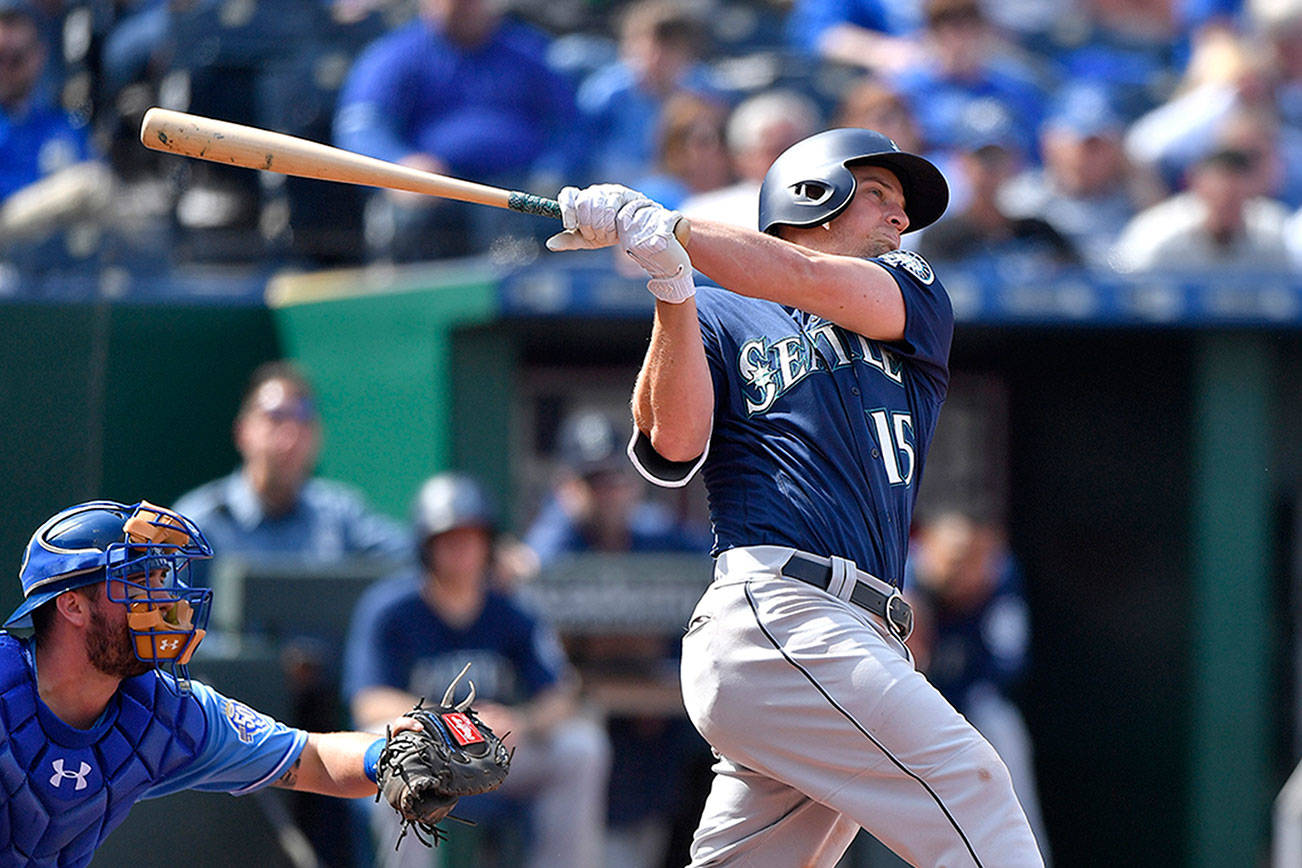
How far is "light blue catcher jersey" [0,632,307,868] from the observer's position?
312 cm

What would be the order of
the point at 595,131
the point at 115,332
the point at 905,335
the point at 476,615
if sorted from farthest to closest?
the point at 595,131 → the point at 115,332 → the point at 476,615 → the point at 905,335

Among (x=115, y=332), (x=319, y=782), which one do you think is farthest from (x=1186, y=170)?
(x=319, y=782)

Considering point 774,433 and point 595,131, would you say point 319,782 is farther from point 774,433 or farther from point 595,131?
point 595,131

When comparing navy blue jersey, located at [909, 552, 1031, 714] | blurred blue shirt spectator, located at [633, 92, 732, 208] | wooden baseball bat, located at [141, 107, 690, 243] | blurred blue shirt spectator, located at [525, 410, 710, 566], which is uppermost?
blurred blue shirt spectator, located at [633, 92, 732, 208]

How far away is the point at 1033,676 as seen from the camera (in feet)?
26.2

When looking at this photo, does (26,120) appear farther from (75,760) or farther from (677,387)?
(677,387)

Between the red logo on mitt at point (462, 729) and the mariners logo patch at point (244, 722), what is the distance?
0.36 meters

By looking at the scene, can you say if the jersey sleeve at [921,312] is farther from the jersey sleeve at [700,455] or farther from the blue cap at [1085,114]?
the blue cap at [1085,114]

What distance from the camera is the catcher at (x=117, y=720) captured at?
3.11 metres

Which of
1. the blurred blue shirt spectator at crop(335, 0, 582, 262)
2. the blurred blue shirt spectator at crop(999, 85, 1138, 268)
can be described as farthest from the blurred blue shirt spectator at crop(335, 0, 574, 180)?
the blurred blue shirt spectator at crop(999, 85, 1138, 268)

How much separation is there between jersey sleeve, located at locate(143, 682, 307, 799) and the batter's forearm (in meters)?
0.83

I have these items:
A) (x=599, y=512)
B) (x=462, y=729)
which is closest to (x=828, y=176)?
(x=462, y=729)

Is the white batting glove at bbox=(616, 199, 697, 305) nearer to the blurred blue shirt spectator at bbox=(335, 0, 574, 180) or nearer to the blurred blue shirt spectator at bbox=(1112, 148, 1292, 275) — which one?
the blurred blue shirt spectator at bbox=(335, 0, 574, 180)

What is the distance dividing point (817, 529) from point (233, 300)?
472 cm
